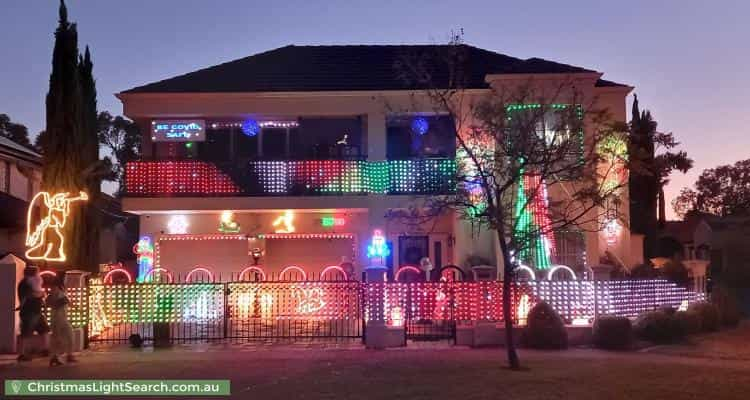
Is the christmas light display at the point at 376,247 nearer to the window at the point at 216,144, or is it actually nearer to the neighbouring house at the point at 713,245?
the window at the point at 216,144

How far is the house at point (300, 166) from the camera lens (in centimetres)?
2025

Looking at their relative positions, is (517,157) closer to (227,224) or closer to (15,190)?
(227,224)

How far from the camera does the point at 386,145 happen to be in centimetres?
2103

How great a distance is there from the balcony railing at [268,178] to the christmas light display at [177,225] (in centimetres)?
159

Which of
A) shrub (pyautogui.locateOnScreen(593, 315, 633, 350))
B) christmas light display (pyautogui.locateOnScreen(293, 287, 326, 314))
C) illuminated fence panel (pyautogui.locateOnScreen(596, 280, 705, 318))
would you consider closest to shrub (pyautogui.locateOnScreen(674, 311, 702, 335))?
illuminated fence panel (pyautogui.locateOnScreen(596, 280, 705, 318))

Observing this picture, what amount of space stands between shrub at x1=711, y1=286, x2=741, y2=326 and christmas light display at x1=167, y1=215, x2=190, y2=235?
14.6 meters

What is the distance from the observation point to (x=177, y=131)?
20.5m

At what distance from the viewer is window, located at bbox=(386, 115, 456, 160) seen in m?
19.6

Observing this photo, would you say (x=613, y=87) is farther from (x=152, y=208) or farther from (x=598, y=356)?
(x=152, y=208)

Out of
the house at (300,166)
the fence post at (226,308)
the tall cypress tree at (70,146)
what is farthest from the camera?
the house at (300,166)

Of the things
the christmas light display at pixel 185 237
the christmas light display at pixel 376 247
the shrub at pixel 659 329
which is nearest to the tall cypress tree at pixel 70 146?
the christmas light display at pixel 185 237

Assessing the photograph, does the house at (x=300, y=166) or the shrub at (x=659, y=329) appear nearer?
the shrub at (x=659, y=329)

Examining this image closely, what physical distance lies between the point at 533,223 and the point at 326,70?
9.92 meters

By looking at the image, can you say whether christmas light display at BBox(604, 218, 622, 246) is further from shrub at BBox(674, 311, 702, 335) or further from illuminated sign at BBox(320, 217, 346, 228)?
illuminated sign at BBox(320, 217, 346, 228)
